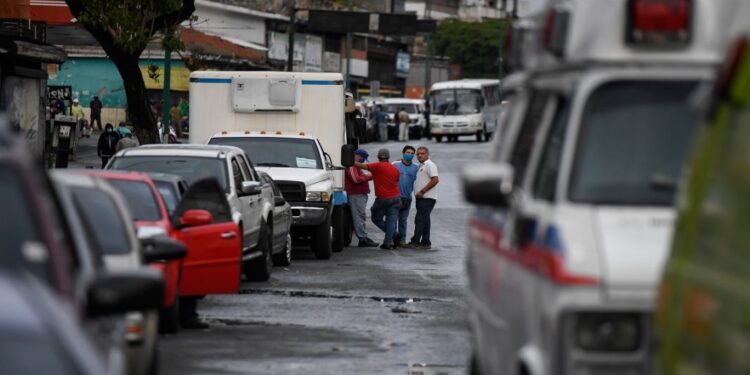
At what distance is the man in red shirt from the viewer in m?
29.5

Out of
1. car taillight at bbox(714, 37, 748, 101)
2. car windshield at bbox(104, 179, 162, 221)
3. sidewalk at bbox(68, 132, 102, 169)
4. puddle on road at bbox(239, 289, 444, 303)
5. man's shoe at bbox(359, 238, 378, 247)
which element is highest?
car taillight at bbox(714, 37, 748, 101)

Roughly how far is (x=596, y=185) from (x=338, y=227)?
68.4 ft

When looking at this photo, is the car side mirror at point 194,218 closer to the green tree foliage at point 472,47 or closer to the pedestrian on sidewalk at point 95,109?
the pedestrian on sidewalk at point 95,109

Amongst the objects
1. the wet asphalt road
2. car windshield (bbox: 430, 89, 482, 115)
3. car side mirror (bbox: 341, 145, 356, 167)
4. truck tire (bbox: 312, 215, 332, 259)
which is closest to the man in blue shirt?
car side mirror (bbox: 341, 145, 356, 167)

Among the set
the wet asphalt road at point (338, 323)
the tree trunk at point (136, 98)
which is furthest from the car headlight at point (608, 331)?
the tree trunk at point (136, 98)

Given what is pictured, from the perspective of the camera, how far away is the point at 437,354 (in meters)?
14.4

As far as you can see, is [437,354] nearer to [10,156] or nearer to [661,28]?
[661,28]

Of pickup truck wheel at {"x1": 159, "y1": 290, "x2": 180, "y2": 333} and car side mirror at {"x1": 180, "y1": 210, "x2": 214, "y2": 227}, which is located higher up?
car side mirror at {"x1": 180, "y1": 210, "x2": 214, "y2": 227}

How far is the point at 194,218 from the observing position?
15.5 metres

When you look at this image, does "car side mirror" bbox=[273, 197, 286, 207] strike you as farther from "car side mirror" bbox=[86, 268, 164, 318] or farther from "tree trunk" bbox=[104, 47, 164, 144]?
"car side mirror" bbox=[86, 268, 164, 318]

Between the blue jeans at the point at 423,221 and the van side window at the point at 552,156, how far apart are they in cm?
2159

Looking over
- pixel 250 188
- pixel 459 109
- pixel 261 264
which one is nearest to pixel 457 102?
pixel 459 109

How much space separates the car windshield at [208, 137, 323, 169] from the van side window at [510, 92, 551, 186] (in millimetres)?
17904

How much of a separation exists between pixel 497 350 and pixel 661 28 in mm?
1657
